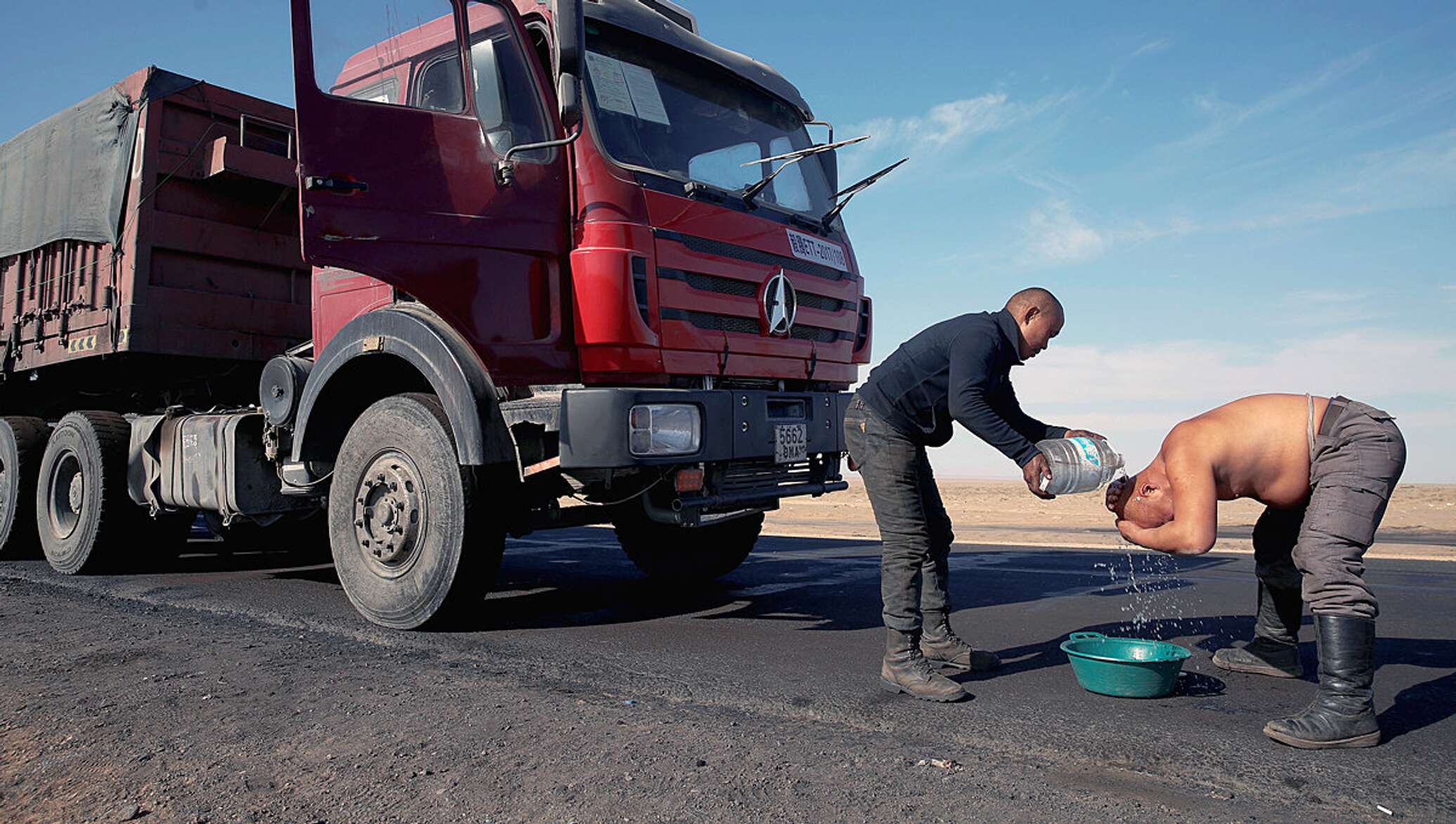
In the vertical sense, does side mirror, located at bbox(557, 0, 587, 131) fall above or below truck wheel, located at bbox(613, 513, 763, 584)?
above

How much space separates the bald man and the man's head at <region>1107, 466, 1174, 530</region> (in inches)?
12.5

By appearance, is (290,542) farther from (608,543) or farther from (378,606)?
(378,606)

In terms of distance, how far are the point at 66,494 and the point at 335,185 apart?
4.86 meters

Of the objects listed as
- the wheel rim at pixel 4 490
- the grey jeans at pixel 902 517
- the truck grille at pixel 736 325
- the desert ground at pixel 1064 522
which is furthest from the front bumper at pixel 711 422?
the wheel rim at pixel 4 490

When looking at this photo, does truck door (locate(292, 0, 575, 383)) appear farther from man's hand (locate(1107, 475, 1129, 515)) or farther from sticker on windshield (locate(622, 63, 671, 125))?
man's hand (locate(1107, 475, 1129, 515))

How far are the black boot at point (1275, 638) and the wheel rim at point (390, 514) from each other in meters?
3.72

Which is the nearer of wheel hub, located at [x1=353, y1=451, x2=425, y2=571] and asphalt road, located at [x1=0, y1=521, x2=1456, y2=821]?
asphalt road, located at [x1=0, y1=521, x2=1456, y2=821]

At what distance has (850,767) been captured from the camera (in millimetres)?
2914

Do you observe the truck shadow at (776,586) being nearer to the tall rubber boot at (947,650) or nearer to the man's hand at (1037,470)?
the tall rubber boot at (947,650)

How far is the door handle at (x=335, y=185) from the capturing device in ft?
15.1

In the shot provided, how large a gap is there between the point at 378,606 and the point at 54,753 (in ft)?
6.74

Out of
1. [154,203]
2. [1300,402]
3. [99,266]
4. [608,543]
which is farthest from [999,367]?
[608,543]

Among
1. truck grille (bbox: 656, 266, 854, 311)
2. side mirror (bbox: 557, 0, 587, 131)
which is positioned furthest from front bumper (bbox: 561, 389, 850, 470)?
side mirror (bbox: 557, 0, 587, 131)

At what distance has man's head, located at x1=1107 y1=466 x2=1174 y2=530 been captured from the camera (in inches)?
136
